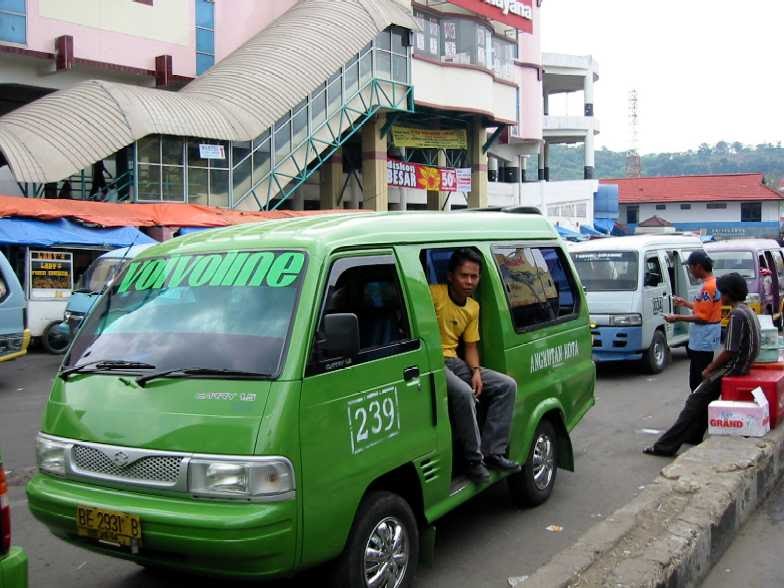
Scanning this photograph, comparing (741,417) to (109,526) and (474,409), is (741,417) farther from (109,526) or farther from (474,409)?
(109,526)

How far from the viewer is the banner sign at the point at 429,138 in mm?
30594

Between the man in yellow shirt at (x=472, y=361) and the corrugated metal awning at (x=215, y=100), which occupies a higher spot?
the corrugated metal awning at (x=215, y=100)

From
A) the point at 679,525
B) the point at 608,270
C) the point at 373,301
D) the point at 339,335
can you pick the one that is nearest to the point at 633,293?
the point at 608,270

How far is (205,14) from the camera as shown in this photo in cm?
2583

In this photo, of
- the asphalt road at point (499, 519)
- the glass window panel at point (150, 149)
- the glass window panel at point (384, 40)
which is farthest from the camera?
the glass window panel at point (384, 40)

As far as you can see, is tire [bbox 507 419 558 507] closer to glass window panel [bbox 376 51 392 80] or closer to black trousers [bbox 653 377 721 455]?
black trousers [bbox 653 377 721 455]

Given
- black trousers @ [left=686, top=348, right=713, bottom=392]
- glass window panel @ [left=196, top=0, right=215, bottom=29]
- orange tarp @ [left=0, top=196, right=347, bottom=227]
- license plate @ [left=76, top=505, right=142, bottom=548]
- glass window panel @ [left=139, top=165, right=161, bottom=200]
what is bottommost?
license plate @ [left=76, top=505, right=142, bottom=548]

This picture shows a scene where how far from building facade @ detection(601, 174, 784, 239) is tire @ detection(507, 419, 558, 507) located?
6292cm

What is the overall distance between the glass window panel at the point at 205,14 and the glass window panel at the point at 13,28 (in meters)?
5.88

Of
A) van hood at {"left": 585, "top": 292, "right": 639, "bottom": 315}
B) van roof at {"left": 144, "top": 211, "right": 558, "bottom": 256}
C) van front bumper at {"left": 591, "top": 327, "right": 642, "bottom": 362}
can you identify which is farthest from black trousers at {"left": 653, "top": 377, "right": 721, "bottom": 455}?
van hood at {"left": 585, "top": 292, "right": 639, "bottom": 315}

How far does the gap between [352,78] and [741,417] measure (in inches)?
844

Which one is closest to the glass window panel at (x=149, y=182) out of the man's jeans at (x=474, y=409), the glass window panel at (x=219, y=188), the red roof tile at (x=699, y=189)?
the glass window panel at (x=219, y=188)

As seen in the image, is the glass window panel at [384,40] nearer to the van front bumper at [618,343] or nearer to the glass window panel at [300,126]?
the glass window panel at [300,126]

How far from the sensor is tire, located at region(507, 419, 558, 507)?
5812mm
